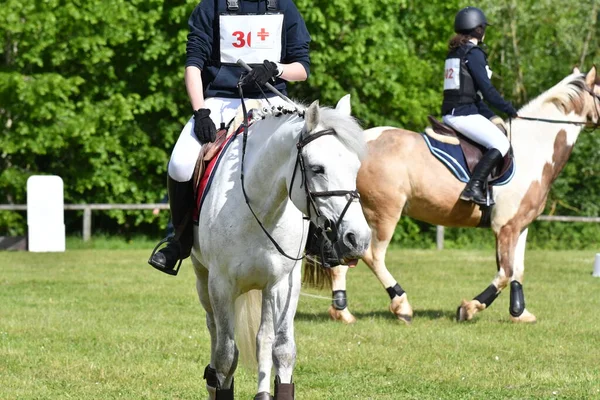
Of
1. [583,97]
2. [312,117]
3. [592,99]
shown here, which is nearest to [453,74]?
[583,97]

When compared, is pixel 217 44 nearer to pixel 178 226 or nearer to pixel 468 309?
pixel 178 226

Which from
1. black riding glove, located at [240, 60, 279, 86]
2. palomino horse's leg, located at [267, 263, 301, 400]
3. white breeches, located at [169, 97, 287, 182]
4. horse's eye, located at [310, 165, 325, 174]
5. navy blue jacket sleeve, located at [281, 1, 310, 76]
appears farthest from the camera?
navy blue jacket sleeve, located at [281, 1, 310, 76]

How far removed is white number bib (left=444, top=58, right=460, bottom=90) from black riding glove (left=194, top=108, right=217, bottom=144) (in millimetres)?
5251

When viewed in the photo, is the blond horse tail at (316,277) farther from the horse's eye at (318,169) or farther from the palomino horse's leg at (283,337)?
the horse's eye at (318,169)

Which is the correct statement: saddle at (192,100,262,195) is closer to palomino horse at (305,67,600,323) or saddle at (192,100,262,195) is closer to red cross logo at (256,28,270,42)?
red cross logo at (256,28,270,42)

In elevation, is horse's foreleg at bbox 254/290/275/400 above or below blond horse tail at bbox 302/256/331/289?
above

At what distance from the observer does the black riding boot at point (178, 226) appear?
20.9 feet

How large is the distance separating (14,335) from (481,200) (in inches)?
190

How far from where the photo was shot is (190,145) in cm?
632

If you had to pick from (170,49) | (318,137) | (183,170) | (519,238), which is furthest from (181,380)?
(170,49)

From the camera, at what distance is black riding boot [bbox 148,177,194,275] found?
638 centimetres

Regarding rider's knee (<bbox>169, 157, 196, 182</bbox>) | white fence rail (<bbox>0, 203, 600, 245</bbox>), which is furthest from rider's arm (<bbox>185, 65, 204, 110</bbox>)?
white fence rail (<bbox>0, 203, 600, 245</bbox>)

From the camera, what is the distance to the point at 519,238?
11.5 m

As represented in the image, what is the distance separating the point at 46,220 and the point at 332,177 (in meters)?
17.6
